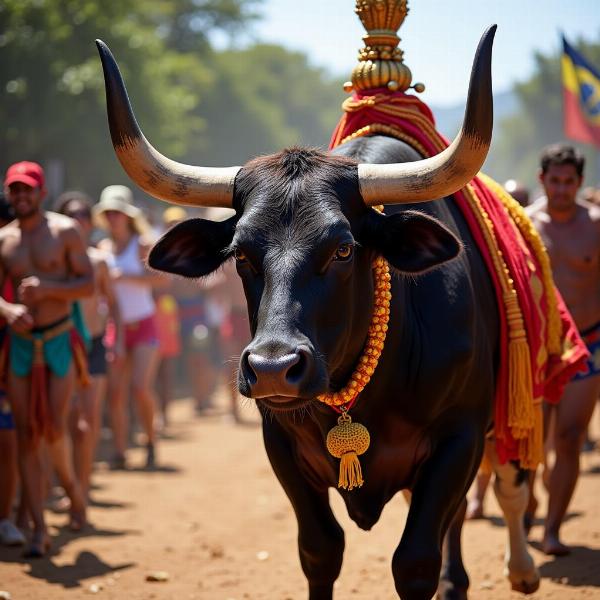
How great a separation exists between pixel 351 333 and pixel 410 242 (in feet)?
1.31

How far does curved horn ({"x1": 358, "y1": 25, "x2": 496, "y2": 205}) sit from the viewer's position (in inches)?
141

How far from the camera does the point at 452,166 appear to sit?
3781 millimetres

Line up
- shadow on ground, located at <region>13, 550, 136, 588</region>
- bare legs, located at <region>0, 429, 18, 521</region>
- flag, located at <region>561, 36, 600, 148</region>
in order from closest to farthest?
shadow on ground, located at <region>13, 550, 136, 588</region>, bare legs, located at <region>0, 429, 18, 521</region>, flag, located at <region>561, 36, 600, 148</region>

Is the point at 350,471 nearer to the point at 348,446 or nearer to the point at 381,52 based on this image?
the point at 348,446

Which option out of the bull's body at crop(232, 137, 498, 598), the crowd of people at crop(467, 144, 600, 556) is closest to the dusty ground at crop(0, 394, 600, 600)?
the crowd of people at crop(467, 144, 600, 556)

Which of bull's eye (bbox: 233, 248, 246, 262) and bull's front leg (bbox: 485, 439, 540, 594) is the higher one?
bull's eye (bbox: 233, 248, 246, 262)

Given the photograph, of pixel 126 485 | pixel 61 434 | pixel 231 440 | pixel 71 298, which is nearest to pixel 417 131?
pixel 71 298

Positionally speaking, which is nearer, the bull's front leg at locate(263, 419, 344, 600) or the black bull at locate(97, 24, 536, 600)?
the black bull at locate(97, 24, 536, 600)

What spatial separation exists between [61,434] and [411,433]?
2.91m

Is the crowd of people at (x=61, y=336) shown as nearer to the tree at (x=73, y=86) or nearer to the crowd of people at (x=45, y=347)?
the crowd of people at (x=45, y=347)

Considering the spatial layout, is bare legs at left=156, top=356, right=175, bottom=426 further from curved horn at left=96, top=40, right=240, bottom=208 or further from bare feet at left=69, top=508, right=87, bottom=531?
curved horn at left=96, top=40, right=240, bottom=208

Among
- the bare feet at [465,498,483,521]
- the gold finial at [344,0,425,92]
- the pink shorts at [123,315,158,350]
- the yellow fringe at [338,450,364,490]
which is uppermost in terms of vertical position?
the gold finial at [344,0,425,92]

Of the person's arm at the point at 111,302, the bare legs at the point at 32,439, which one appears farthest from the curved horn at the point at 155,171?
the person's arm at the point at 111,302

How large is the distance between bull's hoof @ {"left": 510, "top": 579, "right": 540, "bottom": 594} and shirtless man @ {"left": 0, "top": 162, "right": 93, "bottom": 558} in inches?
107
